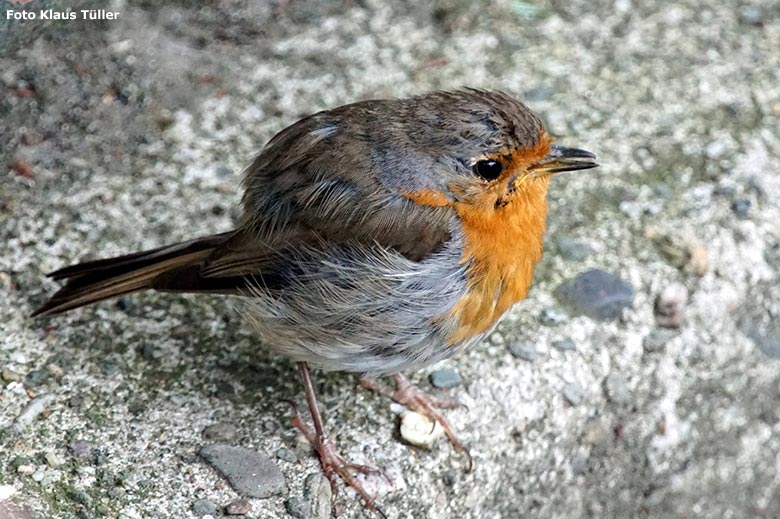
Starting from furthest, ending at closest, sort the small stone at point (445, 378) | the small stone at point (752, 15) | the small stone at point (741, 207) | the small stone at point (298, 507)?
the small stone at point (752, 15), the small stone at point (741, 207), the small stone at point (445, 378), the small stone at point (298, 507)

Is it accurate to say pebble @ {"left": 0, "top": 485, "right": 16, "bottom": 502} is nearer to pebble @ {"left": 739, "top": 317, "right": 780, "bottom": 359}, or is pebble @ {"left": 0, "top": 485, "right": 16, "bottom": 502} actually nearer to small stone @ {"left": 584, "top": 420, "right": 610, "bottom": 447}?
small stone @ {"left": 584, "top": 420, "right": 610, "bottom": 447}

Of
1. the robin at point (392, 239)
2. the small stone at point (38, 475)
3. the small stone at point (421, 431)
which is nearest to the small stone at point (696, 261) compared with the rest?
the robin at point (392, 239)

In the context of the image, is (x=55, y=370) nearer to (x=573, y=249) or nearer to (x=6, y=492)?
(x=6, y=492)

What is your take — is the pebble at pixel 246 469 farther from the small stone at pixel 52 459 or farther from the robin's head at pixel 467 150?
the robin's head at pixel 467 150

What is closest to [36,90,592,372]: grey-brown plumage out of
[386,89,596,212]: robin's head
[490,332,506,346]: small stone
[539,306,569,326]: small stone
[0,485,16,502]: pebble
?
[386,89,596,212]: robin's head

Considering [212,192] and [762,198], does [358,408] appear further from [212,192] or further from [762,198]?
[762,198]

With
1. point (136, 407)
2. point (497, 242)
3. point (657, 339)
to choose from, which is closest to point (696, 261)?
point (657, 339)

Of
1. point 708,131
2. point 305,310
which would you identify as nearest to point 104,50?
point 305,310
